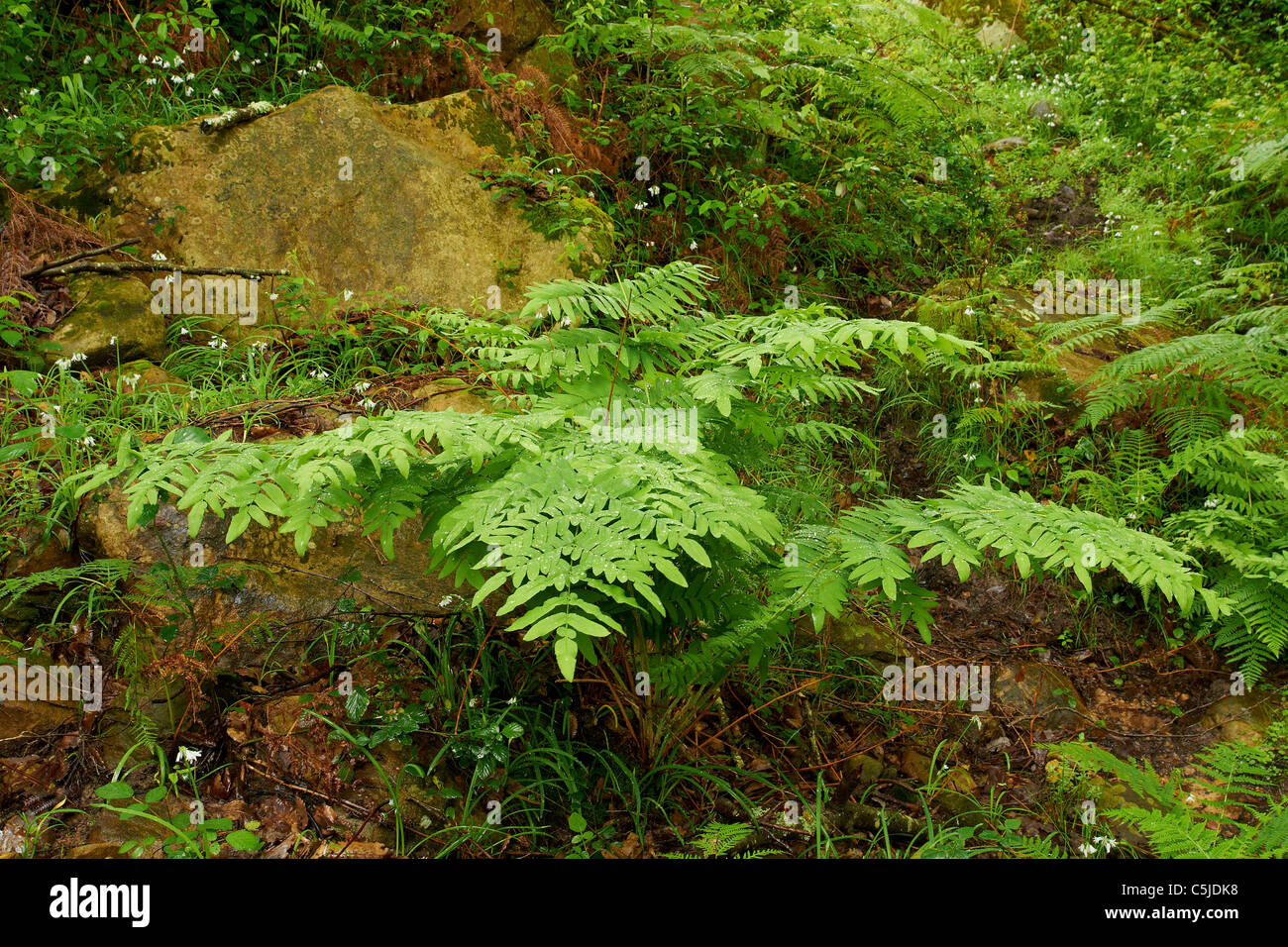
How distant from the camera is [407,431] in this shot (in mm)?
2041

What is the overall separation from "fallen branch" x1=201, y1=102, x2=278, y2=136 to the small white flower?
12.3 ft

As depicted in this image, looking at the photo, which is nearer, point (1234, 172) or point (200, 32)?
point (200, 32)

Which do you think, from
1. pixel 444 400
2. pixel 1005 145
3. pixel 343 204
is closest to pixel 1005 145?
pixel 1005 145

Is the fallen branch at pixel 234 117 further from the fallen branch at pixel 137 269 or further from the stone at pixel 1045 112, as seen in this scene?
the stone at pixel 1045 112

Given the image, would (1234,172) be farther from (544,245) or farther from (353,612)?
(353,612)

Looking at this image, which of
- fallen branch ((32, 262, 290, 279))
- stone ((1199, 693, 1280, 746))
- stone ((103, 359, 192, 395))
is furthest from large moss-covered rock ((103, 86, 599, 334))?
stone ((1199, 693, 1280, 746))

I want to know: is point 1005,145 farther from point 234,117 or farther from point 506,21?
point 234,117

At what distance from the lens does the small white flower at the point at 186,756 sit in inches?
94.7

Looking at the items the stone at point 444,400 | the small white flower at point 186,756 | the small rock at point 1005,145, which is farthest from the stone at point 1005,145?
the small white flower at point 186,756

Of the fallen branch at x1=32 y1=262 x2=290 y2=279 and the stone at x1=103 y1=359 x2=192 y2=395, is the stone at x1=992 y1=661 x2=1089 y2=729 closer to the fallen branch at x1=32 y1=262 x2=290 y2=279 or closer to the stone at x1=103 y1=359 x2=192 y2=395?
the stone at x1=103 y1=359 x2=192 y2=395

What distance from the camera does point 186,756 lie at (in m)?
2.44

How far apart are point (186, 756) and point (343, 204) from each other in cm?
349

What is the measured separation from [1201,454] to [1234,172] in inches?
138
